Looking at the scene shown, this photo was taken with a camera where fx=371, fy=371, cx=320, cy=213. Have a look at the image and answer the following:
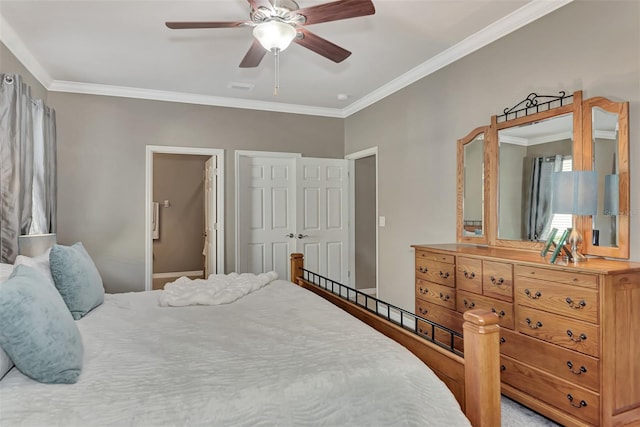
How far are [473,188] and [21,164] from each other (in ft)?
11.5

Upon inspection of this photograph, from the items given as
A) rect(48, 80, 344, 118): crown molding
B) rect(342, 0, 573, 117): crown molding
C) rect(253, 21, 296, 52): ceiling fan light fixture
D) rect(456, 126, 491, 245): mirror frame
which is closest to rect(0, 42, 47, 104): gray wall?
rect(48, 80, 344, 118): crown molding

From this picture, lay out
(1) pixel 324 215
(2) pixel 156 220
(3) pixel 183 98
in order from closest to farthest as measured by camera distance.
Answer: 1. (3) pixel 183 98
2. (1) pixel 324 215
3. (2) pixel 156 220

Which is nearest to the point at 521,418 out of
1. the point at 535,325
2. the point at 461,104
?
the point at 535,325

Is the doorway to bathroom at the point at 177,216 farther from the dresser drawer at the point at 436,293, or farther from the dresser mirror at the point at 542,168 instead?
the dresser mirror at the point at 542,168

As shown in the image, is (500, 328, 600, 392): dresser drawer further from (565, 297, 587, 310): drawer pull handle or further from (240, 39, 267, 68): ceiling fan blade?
(240, 39, 267, 68): ceiling fan blade

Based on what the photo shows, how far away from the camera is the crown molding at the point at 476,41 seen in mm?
2514

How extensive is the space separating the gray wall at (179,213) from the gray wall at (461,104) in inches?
134

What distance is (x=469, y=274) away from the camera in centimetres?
256

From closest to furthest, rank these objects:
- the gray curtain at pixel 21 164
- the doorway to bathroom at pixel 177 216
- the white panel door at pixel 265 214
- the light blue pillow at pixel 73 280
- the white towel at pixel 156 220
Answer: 1. the light blue pillow at pixel 73 280
2. the gray curtain at pixel 21 164
3. the white panel door at pixel 265 214
4. the white towel at pixel 156 220
5. the doorway to bathroom at pixel 177 216

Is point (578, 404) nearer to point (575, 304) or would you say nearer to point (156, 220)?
point (575, 304)

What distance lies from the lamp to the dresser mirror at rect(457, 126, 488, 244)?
31.9 inches

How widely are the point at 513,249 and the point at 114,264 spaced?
4096mm

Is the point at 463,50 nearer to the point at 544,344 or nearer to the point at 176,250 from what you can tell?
the point at 544,344

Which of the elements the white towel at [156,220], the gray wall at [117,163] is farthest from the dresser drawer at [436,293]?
the white towel at [156,220]
